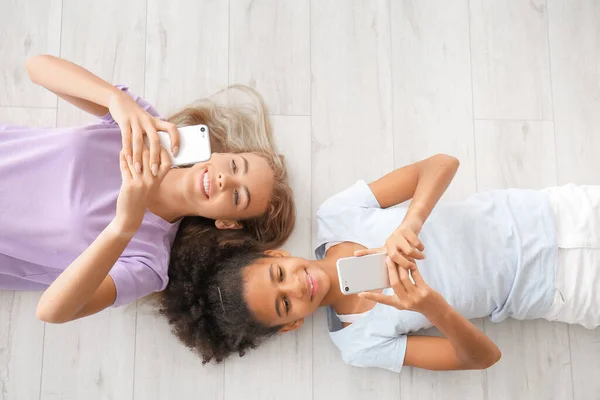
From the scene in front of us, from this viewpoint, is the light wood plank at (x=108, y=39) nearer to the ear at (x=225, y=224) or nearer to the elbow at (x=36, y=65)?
the elbow at (x=36, y=65)

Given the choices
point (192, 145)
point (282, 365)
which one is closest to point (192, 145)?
point (192, 145)

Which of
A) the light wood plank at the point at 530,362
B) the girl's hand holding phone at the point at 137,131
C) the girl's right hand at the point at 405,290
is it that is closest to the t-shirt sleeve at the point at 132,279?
the girl's hand holding phone at the point at 137,131

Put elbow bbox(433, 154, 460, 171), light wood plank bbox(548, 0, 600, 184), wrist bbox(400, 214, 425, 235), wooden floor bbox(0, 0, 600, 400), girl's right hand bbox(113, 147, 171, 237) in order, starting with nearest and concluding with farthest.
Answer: girl's right hand bbox(113, 147, 171, 237) < wrist bbox(400, 214, 425, 235) < elbow bbox(433, 154, 460, 171) < wooden floor bbox(0, 0, 600, 400) < light wood plank bbox(548, 0, 600, 184)

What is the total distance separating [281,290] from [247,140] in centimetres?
42

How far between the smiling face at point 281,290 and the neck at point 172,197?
0.19 m

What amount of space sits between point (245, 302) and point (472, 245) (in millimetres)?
501

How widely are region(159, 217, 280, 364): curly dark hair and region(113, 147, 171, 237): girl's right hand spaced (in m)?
0.24

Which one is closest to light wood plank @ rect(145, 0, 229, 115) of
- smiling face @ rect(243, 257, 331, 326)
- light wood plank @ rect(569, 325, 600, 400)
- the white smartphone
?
the white smartphone

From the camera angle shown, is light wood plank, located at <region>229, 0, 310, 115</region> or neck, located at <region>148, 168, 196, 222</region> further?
light wood plank, located at <region>229, 0, 310, 115</region>

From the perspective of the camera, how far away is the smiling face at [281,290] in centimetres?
98

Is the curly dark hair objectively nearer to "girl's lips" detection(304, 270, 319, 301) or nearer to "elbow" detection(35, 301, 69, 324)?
"girl's lips" detection(304, 270, 319, 301)

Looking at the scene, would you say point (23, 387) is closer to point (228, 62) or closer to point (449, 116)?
point (228, 62)

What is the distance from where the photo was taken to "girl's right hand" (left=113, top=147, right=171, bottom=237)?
830mm

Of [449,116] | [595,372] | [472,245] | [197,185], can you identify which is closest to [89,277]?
[197,185]
